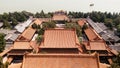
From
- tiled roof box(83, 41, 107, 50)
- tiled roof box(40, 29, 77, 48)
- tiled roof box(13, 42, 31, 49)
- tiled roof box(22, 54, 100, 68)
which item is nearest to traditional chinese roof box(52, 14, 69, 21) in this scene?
tiled roof box(13, 42, 31, 49)

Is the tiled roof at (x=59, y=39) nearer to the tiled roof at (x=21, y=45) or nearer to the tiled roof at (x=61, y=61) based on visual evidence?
the tiled roof at (x=21, y=45)

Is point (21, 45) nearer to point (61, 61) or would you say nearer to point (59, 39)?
point (59, 39)

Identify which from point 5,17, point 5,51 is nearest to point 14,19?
point 5,17

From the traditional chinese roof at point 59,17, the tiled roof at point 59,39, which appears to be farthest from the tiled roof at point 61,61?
the traditional chinese roof at point 59,17

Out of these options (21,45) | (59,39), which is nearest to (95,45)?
(59,39)

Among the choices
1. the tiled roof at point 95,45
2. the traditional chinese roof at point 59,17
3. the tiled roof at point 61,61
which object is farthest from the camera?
the traditional chinese roof at point 59,17

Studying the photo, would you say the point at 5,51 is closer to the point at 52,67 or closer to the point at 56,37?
the point at 56,37
